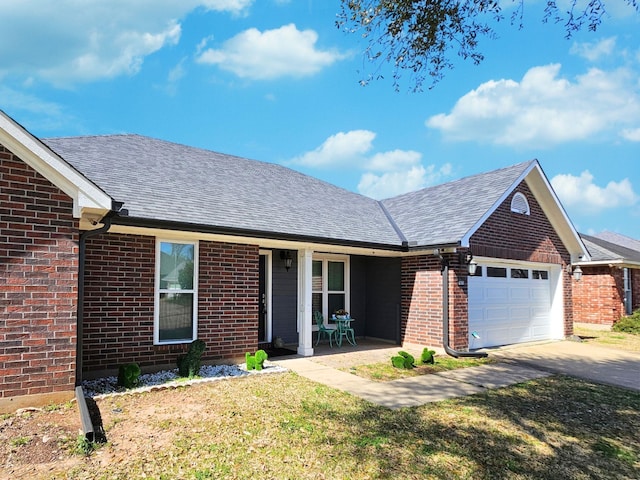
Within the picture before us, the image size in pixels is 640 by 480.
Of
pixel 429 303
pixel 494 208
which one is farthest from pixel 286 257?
pixel 494 208

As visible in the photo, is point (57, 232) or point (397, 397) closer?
point (57, 232)

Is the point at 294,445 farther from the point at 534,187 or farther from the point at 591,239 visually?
the point at 591,239

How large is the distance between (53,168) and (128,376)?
3431mm

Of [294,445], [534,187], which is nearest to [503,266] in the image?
[534,187]

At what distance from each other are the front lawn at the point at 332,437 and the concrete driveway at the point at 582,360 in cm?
187

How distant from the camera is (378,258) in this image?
12.7m

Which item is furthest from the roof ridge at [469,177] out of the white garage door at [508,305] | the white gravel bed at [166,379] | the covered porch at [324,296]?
the white gravel bed at [166,379]

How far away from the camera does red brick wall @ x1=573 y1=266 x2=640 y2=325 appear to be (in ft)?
57.1

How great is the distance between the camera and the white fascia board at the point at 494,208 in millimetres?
9828

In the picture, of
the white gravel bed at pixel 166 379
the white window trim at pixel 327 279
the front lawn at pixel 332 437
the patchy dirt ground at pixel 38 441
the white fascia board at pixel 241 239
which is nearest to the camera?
the patchy dirt ground at pixel 38 441

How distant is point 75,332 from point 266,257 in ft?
19.0

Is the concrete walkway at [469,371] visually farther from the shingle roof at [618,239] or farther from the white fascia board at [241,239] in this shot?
the shingle roof at [618,239]

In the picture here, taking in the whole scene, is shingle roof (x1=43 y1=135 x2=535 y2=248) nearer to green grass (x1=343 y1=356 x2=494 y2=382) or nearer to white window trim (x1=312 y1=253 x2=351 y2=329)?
white window trim (x1=312 y1=253 x2=351 y2=329)

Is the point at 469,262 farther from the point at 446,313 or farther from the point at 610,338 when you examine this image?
the point at 610,338
